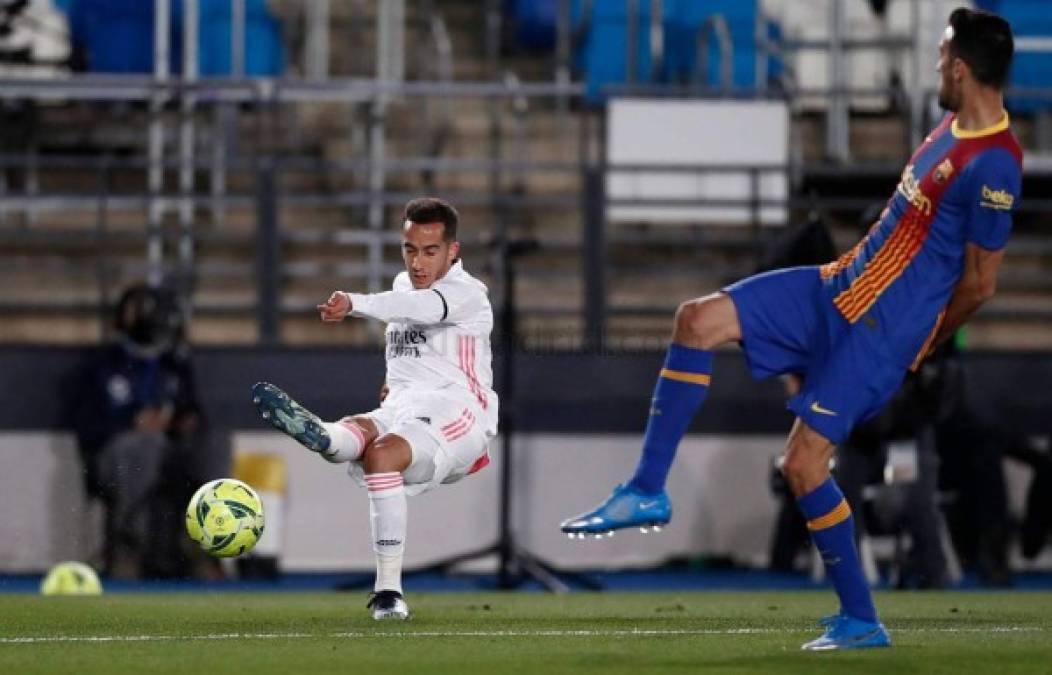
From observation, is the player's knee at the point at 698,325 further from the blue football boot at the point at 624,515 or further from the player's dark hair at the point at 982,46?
the player's dark hair at the point at 982,46

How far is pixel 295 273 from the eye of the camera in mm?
14742

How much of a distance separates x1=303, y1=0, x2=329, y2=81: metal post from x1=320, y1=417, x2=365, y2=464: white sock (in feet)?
26.3

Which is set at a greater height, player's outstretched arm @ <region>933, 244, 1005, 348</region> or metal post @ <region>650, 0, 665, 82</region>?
metal post @ <region>650, 0, 665, 82</region>

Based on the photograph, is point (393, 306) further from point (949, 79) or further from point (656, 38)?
point (656, 38)

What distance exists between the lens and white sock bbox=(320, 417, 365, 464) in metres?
8.32

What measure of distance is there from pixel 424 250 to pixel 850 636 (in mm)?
2751

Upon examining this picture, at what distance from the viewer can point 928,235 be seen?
7098 millimetres

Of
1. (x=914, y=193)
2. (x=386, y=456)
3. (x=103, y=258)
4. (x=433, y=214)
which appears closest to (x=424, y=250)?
(x=433, y=214)

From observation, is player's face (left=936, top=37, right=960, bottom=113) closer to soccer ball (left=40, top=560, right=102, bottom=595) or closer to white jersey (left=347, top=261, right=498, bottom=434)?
white jersey (left=347, top=261, right=498, bottom=434)

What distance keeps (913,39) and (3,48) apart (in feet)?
23.2

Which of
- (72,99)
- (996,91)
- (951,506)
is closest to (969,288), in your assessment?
(996,91)

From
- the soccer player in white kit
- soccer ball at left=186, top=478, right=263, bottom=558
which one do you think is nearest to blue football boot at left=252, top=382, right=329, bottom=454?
the soccer player in white kit

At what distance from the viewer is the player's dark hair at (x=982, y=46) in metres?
6.99

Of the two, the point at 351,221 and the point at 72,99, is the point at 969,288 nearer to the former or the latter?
the point at 351,221
